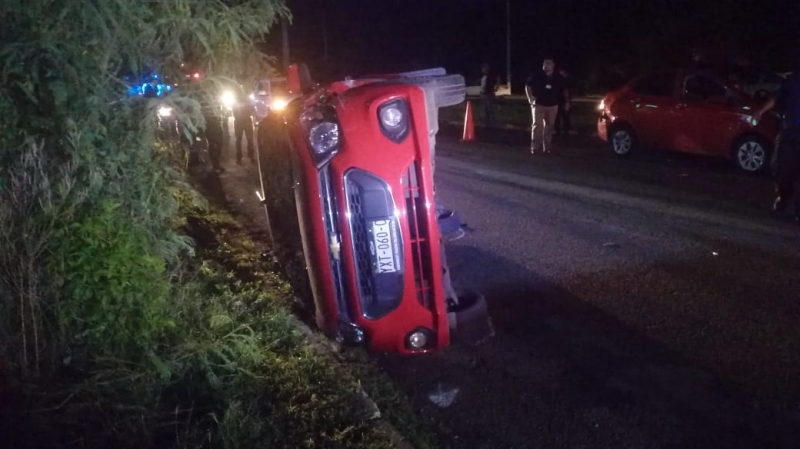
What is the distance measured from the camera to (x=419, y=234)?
520 centimetres

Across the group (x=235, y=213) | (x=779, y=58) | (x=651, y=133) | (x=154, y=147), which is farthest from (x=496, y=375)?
(x=779, y=58)

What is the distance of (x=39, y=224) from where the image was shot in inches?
176

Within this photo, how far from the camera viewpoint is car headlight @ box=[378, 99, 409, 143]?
4.96m

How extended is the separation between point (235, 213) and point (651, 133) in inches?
278

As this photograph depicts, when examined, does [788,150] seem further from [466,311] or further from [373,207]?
[373,207]

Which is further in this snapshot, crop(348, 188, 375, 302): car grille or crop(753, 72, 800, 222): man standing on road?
crop(753, 72, 800, 222): man standing on road

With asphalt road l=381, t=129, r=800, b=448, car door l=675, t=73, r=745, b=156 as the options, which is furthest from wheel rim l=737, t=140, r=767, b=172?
asphalt road l=381, t=129, r=800, b=448

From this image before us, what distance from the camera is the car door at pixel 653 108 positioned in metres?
13.5

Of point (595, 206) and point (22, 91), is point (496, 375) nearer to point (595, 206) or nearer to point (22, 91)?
point (22, 91)

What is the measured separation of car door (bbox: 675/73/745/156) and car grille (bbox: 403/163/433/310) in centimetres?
871

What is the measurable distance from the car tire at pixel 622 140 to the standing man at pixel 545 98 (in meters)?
1.11

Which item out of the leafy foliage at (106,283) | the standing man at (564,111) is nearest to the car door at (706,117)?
the standing man at (564,111)

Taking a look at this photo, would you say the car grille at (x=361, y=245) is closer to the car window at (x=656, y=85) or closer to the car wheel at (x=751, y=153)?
the car wheel at (x=751, y=153)

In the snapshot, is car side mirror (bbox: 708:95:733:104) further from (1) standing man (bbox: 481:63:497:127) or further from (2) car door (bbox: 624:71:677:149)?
(1) standing man (bbox: 481:63:497:127)
